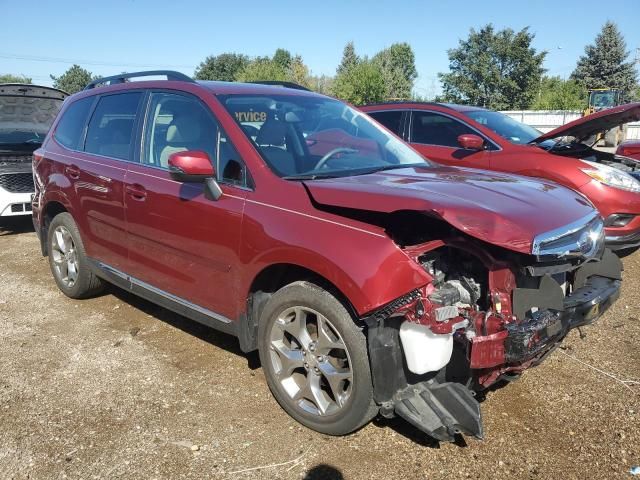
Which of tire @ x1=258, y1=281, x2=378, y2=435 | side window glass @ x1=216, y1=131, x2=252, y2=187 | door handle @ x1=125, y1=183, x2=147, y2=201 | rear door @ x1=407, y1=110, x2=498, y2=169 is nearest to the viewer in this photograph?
tire @ x1=258, y1=281, x2=378, y2=435

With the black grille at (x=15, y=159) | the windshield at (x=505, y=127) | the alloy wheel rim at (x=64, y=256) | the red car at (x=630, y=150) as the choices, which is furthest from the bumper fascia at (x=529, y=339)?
the black grille at (x=15, y=159)

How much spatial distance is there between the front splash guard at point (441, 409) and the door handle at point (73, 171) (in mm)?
3305

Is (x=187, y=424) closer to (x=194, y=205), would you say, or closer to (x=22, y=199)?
(x=194, y=205)

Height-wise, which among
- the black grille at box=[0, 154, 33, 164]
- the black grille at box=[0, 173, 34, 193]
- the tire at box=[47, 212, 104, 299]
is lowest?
the tire at box=[47, 212, 104, 299]

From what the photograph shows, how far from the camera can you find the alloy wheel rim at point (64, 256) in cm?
491

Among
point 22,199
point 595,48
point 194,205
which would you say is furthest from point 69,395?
point 595,48

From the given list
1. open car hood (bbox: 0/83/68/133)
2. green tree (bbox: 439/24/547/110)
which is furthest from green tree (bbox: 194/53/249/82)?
open car hood (bbox: 0/83/68/133)

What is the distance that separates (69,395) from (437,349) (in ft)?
7.70

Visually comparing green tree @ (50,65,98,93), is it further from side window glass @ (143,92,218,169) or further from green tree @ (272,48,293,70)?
side window glass @ (143,92,218,169)

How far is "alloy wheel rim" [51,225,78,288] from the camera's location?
16.1 ft

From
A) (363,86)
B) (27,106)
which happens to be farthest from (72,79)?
(27,106)

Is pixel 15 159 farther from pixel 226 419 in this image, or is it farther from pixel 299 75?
pixel 299 75

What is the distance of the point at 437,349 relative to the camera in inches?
98.7

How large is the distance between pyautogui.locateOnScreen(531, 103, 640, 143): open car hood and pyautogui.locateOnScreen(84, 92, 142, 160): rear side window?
14.1 ft
